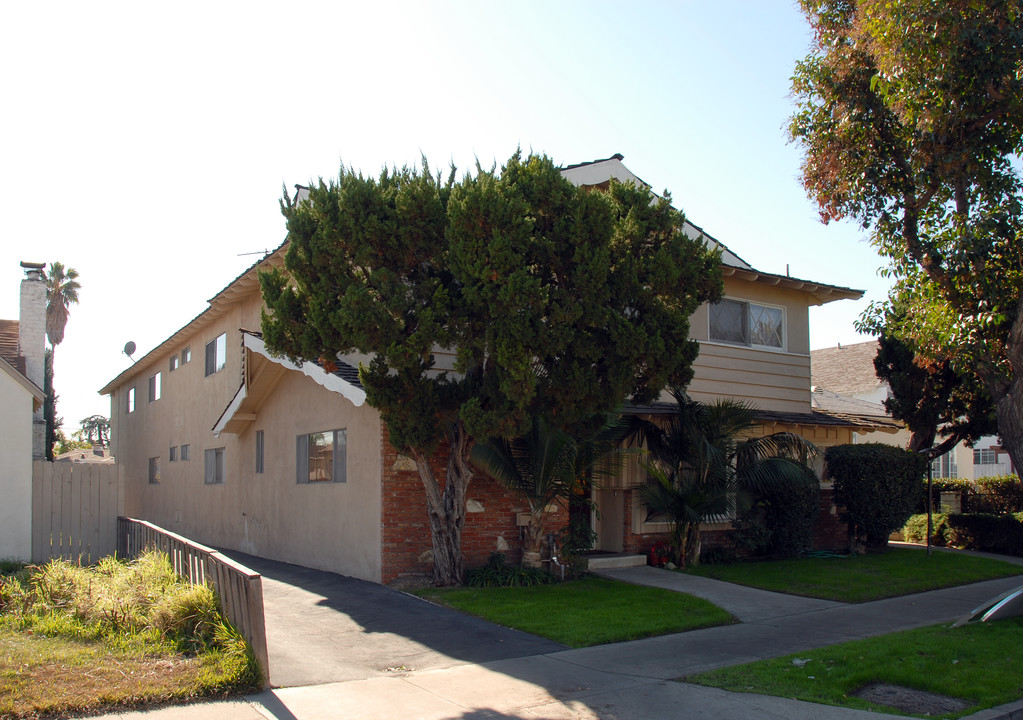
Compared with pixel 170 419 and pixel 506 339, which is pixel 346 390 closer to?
pixel 506 339

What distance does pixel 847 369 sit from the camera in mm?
30094

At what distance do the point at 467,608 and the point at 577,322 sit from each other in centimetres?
359

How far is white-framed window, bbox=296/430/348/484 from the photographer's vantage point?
42.4ft

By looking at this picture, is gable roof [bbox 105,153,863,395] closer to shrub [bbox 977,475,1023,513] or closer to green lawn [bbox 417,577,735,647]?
Answer: green lawn [bbox 417,577,735,647]

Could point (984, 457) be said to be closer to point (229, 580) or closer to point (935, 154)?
point (935, 154)

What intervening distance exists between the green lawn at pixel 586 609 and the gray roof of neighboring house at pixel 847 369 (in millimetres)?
18917

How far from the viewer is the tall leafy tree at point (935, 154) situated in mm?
9070

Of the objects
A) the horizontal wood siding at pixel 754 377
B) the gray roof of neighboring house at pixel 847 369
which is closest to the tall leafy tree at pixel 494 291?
the horizontal wood siding at pixel 754 377

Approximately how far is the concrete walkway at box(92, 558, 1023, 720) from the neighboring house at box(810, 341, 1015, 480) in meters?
18.7

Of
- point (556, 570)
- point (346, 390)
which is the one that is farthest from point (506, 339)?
point (556, 570)

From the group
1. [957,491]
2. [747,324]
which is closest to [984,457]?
[957,491]

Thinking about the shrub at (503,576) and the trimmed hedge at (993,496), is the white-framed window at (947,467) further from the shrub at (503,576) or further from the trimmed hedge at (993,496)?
the shrub at (503,576)

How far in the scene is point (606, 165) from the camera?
15359 millimetres

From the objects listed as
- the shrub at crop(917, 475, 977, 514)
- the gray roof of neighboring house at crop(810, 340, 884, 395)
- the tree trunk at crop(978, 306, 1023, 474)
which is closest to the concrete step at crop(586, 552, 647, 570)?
the tree trunk at crop(978, 306, 1023, 474)
